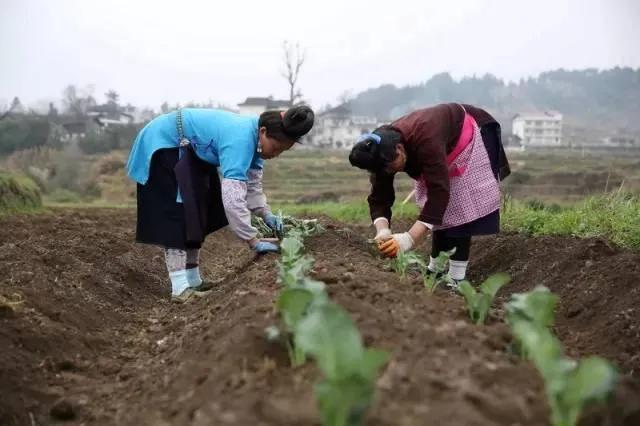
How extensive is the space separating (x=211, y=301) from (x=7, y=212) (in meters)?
7.49

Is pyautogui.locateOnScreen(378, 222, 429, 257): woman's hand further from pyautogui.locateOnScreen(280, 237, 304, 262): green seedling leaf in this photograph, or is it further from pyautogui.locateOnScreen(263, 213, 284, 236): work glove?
A: pyautogui.locateOnScreen(263, 213, 284, 236): work glove

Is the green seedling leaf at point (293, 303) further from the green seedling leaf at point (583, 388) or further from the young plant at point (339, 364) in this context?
the green seedling leaf at point (583, 388)

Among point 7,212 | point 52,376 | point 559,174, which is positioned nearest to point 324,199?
point 559,174

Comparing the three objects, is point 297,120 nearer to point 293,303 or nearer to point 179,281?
point 179,281

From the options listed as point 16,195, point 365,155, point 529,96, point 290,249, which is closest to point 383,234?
point 365,155

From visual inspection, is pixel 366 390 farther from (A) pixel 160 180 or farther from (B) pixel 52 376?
(A) pixel 160 180

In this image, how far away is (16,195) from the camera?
34.2 ft

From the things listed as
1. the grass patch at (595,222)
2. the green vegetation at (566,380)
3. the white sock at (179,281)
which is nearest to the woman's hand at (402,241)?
the white sock at (179,281)

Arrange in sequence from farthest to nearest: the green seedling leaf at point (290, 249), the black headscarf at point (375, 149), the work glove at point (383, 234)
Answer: the work glove at point (383, 234) → the black headscarf at point (375, 149) → the green seedling leaf at point (290, 249)

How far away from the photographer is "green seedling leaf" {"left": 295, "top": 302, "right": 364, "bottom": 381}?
143 cm

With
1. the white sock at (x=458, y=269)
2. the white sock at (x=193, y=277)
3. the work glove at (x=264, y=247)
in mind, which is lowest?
the white sock at (x=193, y=277)

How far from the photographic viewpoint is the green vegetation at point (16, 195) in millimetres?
10070

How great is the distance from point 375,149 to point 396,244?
0.52 metres

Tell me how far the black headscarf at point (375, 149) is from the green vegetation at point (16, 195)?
8048 millimetres
